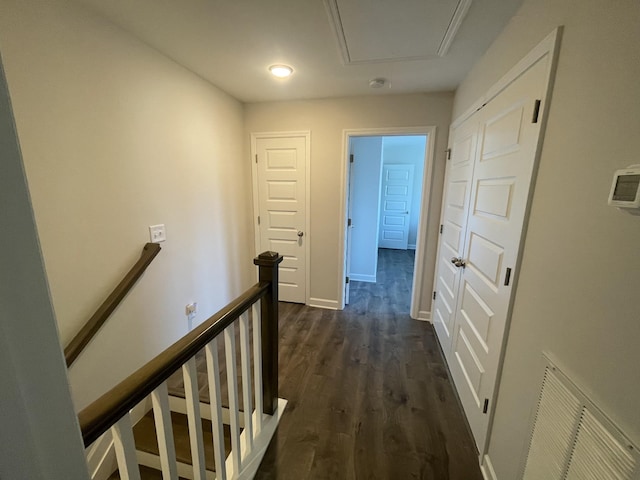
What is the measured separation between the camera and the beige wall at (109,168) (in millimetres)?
1208

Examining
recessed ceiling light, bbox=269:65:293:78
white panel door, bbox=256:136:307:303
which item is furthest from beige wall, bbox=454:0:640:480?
white panel door, bbox=256:136:307:303

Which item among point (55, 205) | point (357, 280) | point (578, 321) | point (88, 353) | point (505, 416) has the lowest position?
point (357, 280)

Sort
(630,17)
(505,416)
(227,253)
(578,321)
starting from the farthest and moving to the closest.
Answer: (227,253), (505,416), (578,321), (630,17)

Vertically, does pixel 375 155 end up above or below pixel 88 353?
above

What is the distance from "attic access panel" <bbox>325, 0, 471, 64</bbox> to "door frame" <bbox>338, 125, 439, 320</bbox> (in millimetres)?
800

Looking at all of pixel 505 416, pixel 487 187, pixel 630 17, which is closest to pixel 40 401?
pixel 630 17

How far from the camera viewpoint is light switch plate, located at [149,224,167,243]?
1.86 m

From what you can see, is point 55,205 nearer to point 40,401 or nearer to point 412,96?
point 40,401

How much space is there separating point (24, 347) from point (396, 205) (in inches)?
251

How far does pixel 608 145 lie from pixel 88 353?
2419 millimetres

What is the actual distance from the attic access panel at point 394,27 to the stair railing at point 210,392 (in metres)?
1.40

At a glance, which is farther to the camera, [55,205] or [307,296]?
[307,296]

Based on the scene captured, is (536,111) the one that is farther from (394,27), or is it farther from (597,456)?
(597,456)

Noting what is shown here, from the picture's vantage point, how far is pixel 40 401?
33cm
